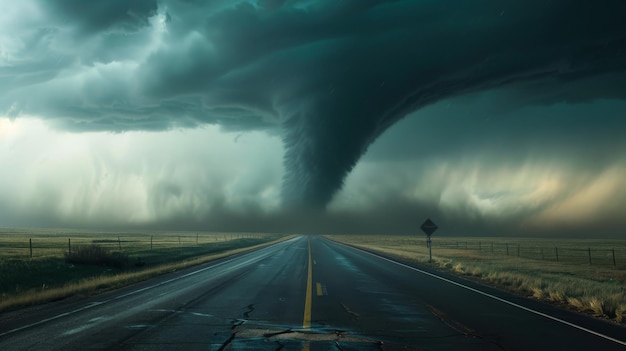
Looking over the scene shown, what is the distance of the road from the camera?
7.35 metres

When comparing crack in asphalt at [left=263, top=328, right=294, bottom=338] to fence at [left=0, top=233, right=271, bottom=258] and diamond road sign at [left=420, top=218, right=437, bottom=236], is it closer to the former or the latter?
fence at [left=0, top=233, right=271, bottom=258]

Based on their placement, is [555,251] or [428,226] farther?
[555,251]

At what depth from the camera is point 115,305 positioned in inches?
460

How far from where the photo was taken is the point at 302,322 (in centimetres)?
922

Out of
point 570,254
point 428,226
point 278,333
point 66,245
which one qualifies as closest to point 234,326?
point 278,333

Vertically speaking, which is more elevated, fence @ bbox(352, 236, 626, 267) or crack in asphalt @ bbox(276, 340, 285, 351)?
crack in asphalt @ bbox(276, 340, 285, 351)

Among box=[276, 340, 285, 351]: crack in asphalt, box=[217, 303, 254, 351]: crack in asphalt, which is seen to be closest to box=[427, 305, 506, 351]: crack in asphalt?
box=[276, 340, 285, 351]: crack in asphalt

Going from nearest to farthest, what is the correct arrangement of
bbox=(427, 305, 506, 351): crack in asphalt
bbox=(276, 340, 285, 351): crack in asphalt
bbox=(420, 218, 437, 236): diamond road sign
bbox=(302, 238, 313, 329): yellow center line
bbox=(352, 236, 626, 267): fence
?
bbox=(276, 340, 285, 351): crack in asphalt
bbox=(427, 305, 506, 351): crack in asphalt
bbox=(302, 238, 313, 329): yellow center line
bbox=(420, 218, 437, 236): diamond road sign
bbox=(352, 236, 626, 267): fence

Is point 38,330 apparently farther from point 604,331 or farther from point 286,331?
point 604,331

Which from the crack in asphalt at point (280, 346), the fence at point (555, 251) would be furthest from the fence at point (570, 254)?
the crack in asphalt at point (280, 346)

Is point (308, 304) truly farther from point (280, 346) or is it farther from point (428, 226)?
point (428, 226)

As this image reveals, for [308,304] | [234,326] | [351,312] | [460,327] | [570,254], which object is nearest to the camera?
[234,326]

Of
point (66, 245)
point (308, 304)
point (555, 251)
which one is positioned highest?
point (308, 304)

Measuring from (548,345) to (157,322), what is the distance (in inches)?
292
